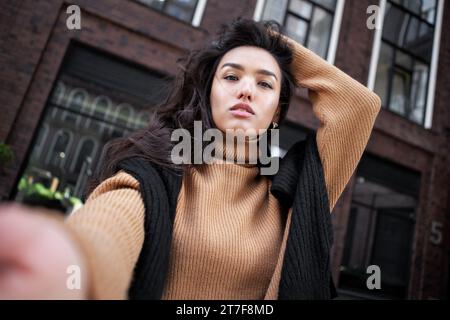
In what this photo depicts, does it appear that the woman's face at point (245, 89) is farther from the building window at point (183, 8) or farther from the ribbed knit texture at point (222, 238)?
the building window at point (183, 8)

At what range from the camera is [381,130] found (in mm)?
6582

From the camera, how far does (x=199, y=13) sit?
18.8ft

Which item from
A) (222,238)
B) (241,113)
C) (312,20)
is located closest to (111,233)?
(222,238)

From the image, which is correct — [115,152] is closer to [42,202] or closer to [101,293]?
[101,293]

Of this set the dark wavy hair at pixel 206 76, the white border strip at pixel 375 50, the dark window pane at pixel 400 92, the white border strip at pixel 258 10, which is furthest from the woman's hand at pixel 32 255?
the dark window pane at pixel 400 92

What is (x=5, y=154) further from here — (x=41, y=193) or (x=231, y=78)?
(x=231, y=78)

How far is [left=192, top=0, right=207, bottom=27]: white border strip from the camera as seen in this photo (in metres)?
5.68

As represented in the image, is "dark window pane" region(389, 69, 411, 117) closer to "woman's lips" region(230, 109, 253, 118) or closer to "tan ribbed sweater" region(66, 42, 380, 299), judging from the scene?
"tan ribbed sweater" region(66, 42, 380, 299)

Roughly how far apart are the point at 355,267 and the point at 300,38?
16.4ft

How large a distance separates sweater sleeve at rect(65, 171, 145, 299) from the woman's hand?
2.1 inches

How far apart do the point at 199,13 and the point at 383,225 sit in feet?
19.3

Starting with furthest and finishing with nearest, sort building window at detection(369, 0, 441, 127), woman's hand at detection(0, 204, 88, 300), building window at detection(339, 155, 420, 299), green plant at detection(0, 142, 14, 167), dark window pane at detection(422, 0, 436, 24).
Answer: dark window pane at detection(422, 0, 436, 24), building window at detection(369, 0, 441, 127), building window at detection(339, 155, 420, 299), green plant at detection(0, 142, 14, 167), woman's hand at detection(0, 204, 88, 300)

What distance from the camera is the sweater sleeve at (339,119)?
1289 millimetres

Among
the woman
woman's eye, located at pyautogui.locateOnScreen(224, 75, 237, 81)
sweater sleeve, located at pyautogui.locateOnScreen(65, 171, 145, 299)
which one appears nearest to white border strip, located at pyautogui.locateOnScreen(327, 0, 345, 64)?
the woman
